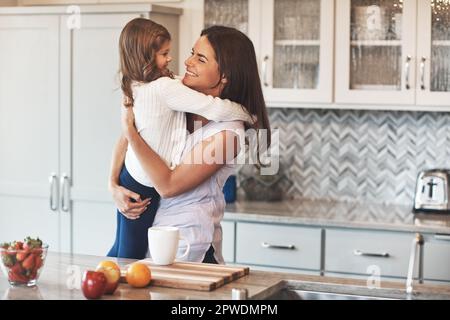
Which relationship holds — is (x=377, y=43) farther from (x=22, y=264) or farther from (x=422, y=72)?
(x=22, y=264)

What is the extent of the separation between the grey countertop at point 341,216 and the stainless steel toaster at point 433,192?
5cm

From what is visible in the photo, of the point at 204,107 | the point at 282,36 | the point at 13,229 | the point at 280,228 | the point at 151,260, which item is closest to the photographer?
the point at 151,260

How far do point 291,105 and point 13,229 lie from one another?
1633 mm

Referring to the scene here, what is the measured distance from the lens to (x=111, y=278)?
2.14 meters

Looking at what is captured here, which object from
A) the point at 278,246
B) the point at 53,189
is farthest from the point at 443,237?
the point at 53,189

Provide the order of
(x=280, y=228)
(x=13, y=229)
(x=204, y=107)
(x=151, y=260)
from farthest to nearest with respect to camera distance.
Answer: (x=13, y=229) < (x=280, y=228) < (x=204, y=107) < (x=151, y=260)

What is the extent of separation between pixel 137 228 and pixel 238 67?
63 cm

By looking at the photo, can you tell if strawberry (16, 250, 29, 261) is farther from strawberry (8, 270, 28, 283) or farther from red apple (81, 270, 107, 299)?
red apple (81, 270, 107, 299)

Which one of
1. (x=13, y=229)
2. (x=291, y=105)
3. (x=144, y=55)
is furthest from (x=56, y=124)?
(x=144, y=55)

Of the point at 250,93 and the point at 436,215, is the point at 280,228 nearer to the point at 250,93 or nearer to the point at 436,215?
the point at 436,215

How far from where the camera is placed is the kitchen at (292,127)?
3.92 meters

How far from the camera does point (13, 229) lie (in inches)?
178

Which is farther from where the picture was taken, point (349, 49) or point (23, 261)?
point (349, 49)
